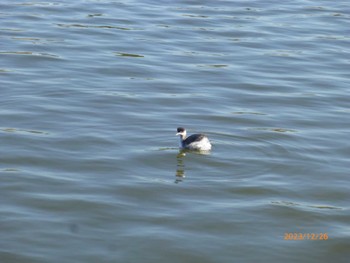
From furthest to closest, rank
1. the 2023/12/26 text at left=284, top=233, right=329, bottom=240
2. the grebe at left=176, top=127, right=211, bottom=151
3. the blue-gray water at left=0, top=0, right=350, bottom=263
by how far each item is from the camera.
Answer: the grebe at left=176, top=127, right=211, bottom=151 → the 2023/12/26 text at left=284, top=233, right=329, bottom=240 → the blue-gray water at left=0, top=0, right=350, bottom=263

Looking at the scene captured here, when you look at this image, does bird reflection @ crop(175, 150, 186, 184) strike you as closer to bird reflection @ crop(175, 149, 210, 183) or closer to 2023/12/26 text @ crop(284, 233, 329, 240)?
bird reflection @ crop(175, 149, 210, 183)

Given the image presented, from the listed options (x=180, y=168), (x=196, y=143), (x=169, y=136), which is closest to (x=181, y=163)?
(x=180, y=168)

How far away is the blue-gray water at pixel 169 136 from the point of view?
13.5 meters

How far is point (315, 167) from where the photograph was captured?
16641 millimetres

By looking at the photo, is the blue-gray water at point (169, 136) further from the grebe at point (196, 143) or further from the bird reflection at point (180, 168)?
the grebe at point (196, 143)

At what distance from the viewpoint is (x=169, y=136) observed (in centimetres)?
1822

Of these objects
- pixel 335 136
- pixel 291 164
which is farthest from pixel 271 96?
pixel 291 164

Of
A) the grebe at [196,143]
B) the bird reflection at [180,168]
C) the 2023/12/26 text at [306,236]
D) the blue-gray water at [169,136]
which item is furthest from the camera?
the grebe at [196,143]

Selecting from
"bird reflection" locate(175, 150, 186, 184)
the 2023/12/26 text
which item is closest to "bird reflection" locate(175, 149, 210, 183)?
"bird reflection" locate(175, 150, 186, 184)

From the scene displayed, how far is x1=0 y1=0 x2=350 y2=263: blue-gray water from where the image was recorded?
13516 millimetres

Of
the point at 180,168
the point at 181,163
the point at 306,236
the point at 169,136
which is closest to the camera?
the point at 306,236

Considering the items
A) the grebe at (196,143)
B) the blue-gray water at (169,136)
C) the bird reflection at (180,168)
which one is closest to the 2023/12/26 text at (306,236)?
the blue-gray water at (169,136)

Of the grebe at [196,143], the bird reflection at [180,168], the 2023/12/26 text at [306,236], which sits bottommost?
the 2023/12/26 text at [306,236]

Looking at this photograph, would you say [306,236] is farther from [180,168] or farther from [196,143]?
[196,143]
